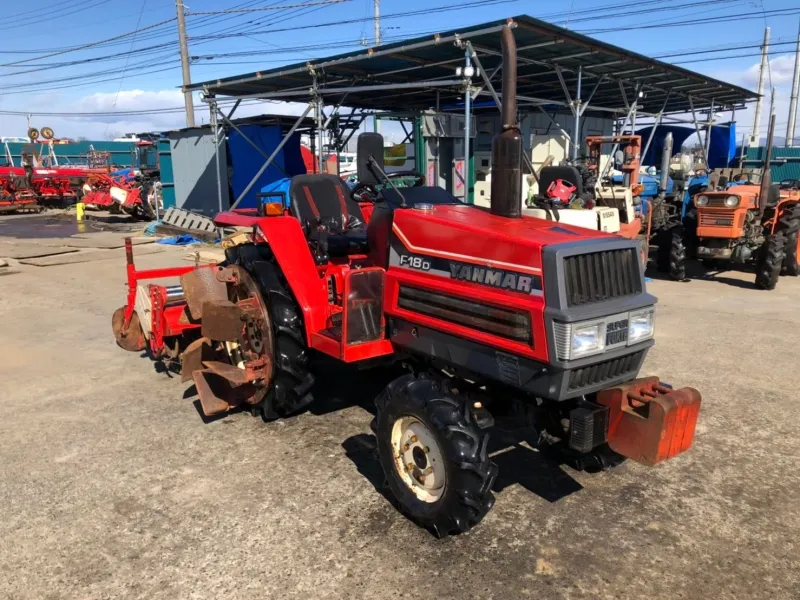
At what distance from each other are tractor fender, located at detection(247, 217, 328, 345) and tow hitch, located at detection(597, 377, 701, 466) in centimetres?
166

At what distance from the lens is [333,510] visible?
299 cm

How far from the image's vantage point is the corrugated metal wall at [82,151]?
3409 centimetres

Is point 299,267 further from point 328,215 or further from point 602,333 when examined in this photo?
point 602,333

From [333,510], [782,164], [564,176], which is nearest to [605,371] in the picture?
[333,510]

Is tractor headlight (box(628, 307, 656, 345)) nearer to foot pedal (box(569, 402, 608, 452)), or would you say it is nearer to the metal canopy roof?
foot pedal (box(569, 402, 608, 452))

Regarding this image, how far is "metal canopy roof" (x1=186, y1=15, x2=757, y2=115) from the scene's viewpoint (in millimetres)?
8406

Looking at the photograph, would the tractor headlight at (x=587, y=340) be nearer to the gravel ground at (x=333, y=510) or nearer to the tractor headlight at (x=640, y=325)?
the tractor headlight at (x=640, y=325)

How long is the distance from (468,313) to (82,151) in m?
42.3

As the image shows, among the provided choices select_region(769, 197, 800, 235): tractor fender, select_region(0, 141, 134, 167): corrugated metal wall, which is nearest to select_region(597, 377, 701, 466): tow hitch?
select_region(769, 197, 800, 235): tractor fender

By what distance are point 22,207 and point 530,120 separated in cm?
1615

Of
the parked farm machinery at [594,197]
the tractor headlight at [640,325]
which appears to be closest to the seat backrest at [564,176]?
the parked farm machinery at [594,197]

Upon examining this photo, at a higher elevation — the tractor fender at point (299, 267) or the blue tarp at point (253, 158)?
the blue tarp at point (253, 158)

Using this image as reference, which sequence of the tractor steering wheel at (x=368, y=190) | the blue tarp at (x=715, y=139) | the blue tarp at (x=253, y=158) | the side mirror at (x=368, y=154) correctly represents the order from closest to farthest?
the side mirror at (x=368, y=154), the tractor steering wheel at (x=368, y=190), the blue tarp at (x=253, y=158), the blue tarp at (x=715, y=139)

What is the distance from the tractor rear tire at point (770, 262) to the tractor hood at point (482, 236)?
21.4 feet
